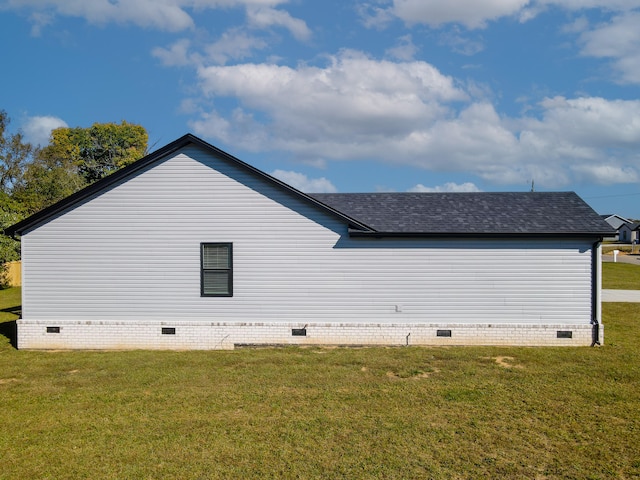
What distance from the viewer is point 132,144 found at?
6097 cm

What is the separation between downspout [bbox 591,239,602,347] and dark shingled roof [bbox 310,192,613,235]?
0.67 m

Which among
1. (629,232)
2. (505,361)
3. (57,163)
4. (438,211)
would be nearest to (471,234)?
(438,211)

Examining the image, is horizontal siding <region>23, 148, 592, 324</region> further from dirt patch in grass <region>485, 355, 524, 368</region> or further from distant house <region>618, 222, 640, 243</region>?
distant house <region>618, 222, 640, 243</region>

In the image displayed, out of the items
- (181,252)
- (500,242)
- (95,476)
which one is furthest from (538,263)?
(95,476)

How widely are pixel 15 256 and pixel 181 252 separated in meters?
21.6

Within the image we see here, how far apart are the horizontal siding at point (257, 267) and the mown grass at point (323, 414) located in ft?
4.26

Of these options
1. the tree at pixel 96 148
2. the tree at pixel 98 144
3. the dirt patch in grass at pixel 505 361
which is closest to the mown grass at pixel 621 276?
the dirt patch in grass at pixel 505 361

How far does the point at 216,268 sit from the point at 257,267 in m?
1.16

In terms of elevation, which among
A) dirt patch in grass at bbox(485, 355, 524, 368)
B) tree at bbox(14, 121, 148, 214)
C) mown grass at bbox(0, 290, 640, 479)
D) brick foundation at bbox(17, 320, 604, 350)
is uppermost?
tree at bbox(14, 121, 148, 214)

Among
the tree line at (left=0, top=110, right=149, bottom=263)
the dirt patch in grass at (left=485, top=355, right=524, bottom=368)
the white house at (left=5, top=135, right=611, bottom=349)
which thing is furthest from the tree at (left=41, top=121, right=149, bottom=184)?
the dirt patch in grass at (left=485, top=355, right=524, bottom=368)

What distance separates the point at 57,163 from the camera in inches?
2069

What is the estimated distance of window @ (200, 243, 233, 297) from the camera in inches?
494

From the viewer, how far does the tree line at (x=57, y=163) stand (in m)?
32.7

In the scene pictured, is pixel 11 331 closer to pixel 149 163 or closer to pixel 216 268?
pixel 149 163
